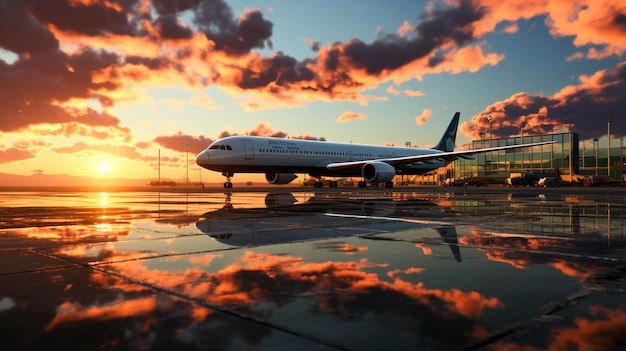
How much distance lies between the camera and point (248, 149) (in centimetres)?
3325

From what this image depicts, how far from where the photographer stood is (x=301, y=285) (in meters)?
3.75

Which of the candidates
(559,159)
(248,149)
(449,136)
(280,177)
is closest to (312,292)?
(248,149)

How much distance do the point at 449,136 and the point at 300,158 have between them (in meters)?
26.8

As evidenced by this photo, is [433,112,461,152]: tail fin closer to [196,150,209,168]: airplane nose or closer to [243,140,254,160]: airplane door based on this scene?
[243,140,254,160]: airplane door

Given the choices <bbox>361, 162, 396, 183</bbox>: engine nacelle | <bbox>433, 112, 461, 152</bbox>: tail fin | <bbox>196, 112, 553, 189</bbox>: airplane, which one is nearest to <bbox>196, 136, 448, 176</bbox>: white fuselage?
<bbox>196, 112, 553, 189</bbox>: airplane

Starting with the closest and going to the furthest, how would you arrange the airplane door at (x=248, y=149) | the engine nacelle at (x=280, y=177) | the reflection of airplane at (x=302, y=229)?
the reflection of airplane at (x=302, y=229), the airplane door at (x=248, y=149), the engine nacelle at (x=280, y=177)

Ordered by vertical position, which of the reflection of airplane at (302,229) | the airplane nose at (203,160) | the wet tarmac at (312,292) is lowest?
the wet tarmac at (312,292)

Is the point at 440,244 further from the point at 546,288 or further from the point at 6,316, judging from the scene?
the point at 6,316

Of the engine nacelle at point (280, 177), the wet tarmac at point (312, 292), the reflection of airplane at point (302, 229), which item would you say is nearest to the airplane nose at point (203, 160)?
the engine nacelle at point (280, 177)

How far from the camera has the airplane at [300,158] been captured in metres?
32.7

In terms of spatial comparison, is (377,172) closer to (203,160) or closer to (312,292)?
(203,160)

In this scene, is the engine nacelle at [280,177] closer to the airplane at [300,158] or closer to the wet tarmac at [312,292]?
the airplane at [300,158]

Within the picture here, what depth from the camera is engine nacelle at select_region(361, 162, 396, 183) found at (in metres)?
35.3

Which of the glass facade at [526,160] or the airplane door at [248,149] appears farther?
the glass facade at [526,160]
